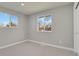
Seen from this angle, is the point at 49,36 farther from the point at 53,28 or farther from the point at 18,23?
the point at 18,23

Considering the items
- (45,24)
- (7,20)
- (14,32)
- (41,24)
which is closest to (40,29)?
(41,24)

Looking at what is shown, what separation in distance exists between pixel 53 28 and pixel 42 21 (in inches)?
33.0

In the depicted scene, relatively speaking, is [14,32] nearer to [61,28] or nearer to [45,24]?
[45,24]

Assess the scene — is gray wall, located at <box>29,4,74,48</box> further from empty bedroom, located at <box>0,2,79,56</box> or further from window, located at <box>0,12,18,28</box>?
window, located at <box>0,12,18,28</box>

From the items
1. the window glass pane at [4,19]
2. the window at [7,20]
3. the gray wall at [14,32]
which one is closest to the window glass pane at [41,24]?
the gray wall at [14,32]

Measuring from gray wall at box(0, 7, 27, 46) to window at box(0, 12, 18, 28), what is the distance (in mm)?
186

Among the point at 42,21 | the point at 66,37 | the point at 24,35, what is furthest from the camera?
the point at 24,35

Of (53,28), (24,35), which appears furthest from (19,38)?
(53,28)

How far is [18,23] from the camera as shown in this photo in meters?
4.26

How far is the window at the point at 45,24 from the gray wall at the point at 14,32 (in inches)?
42.2

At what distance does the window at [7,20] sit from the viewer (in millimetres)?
3311

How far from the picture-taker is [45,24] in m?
3.83

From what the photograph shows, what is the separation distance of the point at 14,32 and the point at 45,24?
1.69m

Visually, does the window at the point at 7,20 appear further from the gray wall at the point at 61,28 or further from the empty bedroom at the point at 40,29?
the gray wall at the point at 61,28
